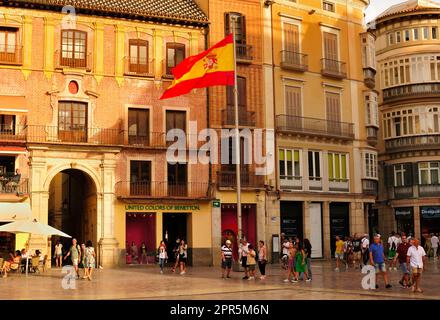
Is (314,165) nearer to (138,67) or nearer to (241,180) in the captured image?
(241,180)

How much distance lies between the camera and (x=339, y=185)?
46062 mm

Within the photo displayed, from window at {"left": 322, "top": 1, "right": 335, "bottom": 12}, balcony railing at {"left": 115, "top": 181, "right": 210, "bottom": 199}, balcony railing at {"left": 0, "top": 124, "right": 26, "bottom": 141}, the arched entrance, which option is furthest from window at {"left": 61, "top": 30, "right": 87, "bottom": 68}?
window at {"left": 322, "top": 1, "right": 335, "bottom": 12}

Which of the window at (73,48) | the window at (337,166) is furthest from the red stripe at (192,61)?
the window at (337,166)

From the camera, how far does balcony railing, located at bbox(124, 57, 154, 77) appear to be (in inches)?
1590

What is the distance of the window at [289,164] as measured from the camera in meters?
43.5

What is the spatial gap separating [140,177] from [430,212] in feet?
80.9

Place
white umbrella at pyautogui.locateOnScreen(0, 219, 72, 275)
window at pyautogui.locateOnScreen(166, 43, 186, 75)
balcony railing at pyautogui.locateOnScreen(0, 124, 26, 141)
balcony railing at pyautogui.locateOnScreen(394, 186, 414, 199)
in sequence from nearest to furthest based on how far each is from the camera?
white umbrella at pyautogui.locateOnScreen(0, 219, 72, 275) < balcony railing at pyautogui.locateOnScreen(0, 124, 26, 141) < window at pyautogui.locateOnScreen(166, 43, 186, 75) < balcony railing at pyautogui.locateOnScreen(394, 186, 414, 199)

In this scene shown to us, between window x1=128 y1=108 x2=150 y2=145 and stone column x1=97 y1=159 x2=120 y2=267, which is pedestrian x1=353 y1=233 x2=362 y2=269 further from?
window x1=128 y1=108 x2=150 y2=145

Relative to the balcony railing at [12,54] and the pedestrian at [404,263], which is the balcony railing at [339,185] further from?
the balcony railing at [12,54]

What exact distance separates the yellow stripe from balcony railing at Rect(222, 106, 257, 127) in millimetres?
10035

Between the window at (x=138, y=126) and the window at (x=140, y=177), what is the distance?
4.41 feet

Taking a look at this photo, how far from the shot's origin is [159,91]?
4106 centimetres

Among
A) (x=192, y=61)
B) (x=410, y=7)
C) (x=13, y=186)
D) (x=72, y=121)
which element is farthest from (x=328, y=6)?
(x=13, y=186)
